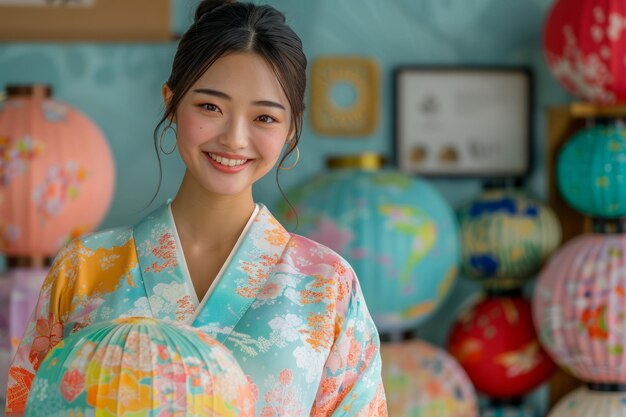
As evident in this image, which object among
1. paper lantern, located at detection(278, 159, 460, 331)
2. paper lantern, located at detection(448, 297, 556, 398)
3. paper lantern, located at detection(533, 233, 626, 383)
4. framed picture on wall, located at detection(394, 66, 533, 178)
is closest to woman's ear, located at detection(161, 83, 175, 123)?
paper lantern, located at detection(278, 159, 460, 331)

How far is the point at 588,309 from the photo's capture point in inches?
119

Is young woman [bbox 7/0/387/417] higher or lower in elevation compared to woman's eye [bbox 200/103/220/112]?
lower

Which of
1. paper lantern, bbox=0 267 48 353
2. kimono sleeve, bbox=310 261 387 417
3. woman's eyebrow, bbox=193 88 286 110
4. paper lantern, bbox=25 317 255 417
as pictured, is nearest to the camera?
paper lantern, bbox=25 317 255 417

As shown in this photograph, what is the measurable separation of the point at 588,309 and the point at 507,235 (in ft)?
1.13

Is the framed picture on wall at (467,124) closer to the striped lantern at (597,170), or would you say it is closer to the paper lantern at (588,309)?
the striped lantern at (597,170)

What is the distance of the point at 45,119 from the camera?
2.81 m

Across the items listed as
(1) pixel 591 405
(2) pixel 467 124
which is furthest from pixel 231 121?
(2) pixel 467 124

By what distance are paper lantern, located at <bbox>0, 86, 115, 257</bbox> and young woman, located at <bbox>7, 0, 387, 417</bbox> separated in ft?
4.48

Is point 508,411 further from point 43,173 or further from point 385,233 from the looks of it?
point 43,173

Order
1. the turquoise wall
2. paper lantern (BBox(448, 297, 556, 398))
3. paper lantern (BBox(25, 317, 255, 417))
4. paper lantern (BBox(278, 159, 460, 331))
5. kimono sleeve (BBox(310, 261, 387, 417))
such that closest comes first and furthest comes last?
paper lantern (BBox(25, 317, 255, 417))
kimono sleeve (BBox(310, 261, 387, 417))
paper lantern (BBox(278, 159, 460, 331))
paper lantern (BBox(448, 297, 556, 398))
the turquoise wall

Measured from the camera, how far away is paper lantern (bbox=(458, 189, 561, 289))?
3.23m

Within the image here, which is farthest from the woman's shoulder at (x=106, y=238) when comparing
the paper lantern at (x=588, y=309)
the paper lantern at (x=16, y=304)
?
the paper lantern at (x=588, y=309)

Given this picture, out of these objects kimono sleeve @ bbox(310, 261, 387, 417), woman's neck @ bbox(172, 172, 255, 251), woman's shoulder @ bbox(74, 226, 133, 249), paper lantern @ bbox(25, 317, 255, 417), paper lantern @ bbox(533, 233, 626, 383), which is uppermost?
woman's neck @ bbox(172, 172, 255, 251)

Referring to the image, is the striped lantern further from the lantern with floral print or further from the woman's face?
the woman's face
